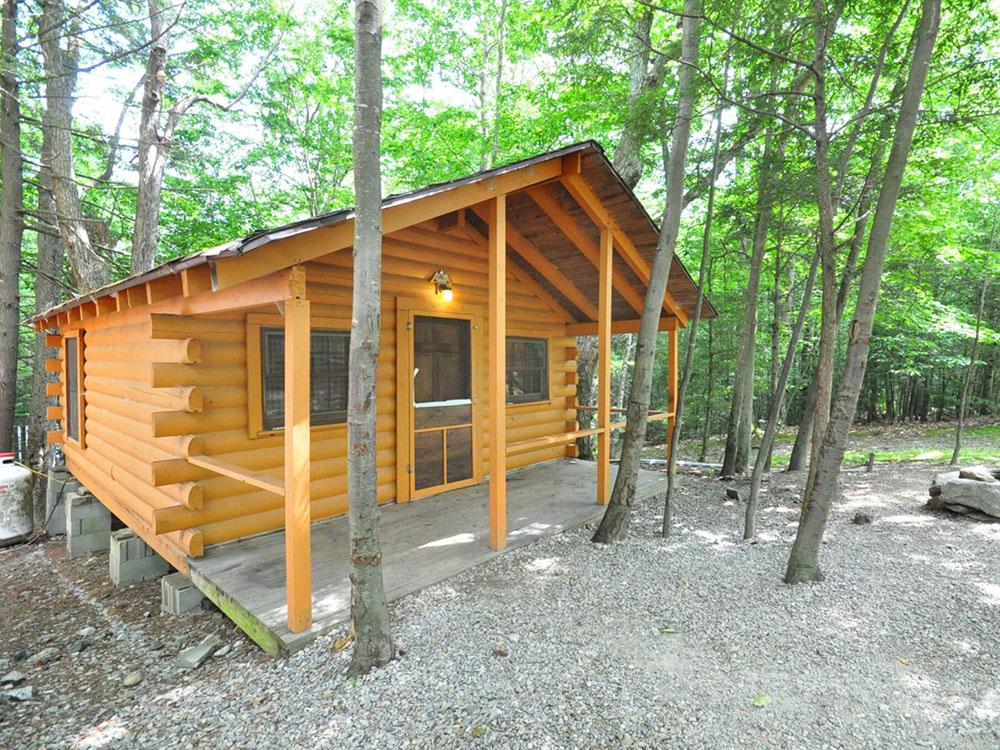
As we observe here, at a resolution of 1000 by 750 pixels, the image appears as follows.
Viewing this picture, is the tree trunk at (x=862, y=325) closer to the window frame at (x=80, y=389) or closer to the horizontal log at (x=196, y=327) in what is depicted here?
the horizontal log at (x=196, y=327)

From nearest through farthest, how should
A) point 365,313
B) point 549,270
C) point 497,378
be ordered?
point 365,313 → point 497,378 → point 549,270

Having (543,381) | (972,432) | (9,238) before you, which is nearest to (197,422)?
(543,381)

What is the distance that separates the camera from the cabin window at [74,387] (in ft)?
20.7

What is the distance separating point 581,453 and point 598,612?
5381 mm

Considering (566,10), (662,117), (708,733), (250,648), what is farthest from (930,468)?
(250,648)

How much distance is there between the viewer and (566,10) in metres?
4.59

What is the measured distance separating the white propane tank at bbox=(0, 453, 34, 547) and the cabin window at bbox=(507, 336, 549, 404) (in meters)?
6.35

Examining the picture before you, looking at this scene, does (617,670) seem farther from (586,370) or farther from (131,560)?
(586,370)

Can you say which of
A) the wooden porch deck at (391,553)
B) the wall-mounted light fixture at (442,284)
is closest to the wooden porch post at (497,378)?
the wooden porch deck at (391,553)

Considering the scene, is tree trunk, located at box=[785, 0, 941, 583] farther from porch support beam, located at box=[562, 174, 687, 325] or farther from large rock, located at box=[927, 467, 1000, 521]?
large rock, located at box=[927, 467, 1000, 521]

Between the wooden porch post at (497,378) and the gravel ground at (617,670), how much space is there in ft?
1.16

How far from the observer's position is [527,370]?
684 cm

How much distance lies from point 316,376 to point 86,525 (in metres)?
3.78

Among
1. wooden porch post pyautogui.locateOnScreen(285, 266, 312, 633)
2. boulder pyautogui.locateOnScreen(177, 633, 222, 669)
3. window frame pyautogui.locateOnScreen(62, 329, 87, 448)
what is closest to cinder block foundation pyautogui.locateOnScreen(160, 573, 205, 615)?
boulder pyautogui.locateOnScreen(177, 633, 222, 669)
